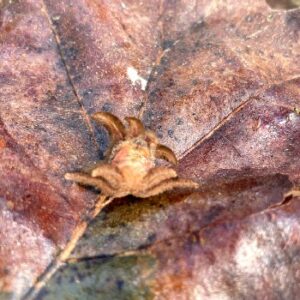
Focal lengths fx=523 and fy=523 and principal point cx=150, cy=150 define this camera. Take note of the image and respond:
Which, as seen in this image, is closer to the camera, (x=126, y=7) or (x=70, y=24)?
(x=70, y=24)

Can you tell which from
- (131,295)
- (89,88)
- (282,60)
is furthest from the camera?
(282,60)

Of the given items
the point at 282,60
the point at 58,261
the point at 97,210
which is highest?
the point at 282,60

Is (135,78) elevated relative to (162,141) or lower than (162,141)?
elevated

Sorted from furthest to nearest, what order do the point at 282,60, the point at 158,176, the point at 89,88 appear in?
the point at 282,60 < the point at 89,88 < the point at 158,176

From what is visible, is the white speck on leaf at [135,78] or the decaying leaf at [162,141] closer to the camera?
the decaying leaf at [162,141]

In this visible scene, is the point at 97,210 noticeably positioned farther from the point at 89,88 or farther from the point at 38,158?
the point at 89,88

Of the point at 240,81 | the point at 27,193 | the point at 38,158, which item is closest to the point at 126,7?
the point at 240,81

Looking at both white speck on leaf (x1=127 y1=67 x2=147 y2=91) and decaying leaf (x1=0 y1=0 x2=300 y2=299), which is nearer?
decaying leaf (x1=0 y1=0 x2=300 y2=299)

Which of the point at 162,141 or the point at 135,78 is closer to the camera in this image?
the point at 162,141
